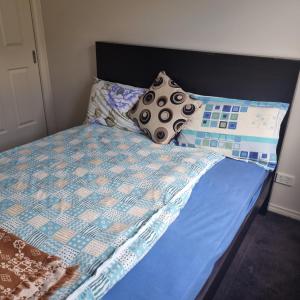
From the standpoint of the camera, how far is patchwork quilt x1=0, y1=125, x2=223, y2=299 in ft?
3.87

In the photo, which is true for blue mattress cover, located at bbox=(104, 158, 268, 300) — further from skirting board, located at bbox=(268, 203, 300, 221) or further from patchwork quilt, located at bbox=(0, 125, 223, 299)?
skirting board, located at bbox=(268, 203, 300, 221)

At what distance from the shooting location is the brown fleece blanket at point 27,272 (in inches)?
39.5

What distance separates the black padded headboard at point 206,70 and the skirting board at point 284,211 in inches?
18.7

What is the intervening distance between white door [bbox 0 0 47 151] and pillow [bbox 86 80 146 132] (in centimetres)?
93

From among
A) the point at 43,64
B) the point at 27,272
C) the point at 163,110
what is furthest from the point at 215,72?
the point at 43,64

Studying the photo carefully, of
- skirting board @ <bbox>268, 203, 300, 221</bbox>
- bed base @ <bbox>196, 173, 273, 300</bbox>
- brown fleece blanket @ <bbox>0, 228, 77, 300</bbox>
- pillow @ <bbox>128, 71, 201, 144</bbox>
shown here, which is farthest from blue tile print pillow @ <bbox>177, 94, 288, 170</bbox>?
brown fleece blanket @ <bbox>0, 228, 77, 300</bbox>

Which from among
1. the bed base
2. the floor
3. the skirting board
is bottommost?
the floor

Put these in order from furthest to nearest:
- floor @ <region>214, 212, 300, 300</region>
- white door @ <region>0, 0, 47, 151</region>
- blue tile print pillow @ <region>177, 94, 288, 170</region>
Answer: white door @ <region>0, 0, 47, 151</region>
blue tile print pillow @ <region>177, 94, 288, 170</region>
floor @ <region>214, 212, 300, 300</region>

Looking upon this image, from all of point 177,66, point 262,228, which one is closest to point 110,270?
point 262,228

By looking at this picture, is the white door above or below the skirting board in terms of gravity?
above

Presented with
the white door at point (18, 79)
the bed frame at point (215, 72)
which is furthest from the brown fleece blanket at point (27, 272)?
the white door at point (18, 79)

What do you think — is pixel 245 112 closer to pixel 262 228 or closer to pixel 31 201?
pixel 262 228

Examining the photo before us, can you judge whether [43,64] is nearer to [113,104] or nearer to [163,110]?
[113,104]

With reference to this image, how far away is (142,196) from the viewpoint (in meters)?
1.56
